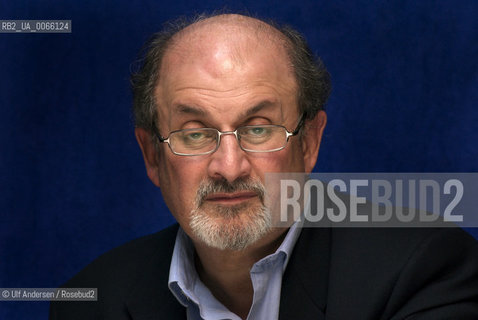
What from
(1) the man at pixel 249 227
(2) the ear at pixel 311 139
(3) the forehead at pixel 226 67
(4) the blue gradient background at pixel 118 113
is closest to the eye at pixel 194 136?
(1) the man at pixel 249 227

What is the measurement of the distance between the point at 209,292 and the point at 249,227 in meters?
0.41

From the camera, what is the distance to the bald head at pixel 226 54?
9.01ft

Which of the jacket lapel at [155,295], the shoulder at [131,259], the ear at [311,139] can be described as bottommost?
the jacket lapel at [155,295]

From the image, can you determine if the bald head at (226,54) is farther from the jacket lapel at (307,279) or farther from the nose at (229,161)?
the jacket lapel at (307,279)

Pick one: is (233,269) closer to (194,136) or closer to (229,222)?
(229,222)

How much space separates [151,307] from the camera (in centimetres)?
291

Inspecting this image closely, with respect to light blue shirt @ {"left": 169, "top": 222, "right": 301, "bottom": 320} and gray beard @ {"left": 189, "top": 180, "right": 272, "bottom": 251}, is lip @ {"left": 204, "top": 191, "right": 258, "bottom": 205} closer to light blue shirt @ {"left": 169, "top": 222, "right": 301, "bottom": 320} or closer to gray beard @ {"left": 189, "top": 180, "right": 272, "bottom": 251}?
gray beard @ {"left": 189, "top": 180, "right": 272, "bottom": 251}

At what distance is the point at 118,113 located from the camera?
394 cm

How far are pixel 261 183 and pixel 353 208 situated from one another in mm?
397

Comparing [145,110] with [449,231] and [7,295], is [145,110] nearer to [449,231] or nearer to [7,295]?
[449,231]

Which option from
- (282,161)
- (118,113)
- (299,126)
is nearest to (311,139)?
(299,126)

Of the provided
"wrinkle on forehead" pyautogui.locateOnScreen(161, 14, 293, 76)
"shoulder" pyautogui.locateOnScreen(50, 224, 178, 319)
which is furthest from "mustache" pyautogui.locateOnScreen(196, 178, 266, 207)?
"shoulder" pyautogui.locateOnScreen(50, 224, 178, 319)

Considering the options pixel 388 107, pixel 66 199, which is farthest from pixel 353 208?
pixel 66 199

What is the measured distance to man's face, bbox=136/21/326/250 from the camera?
265cm
